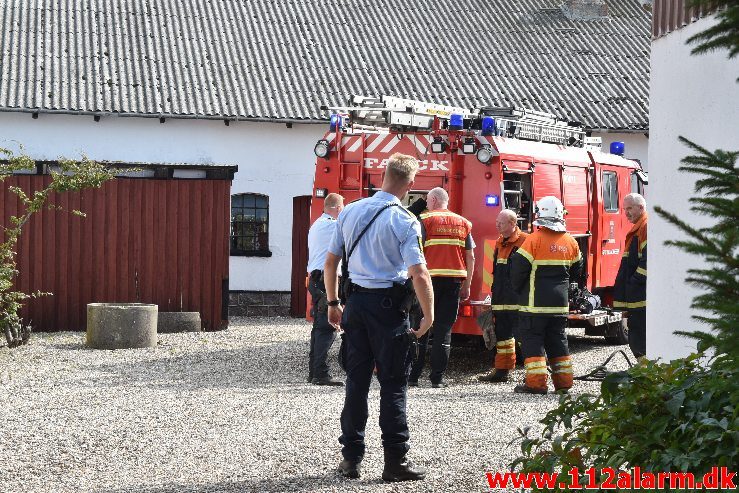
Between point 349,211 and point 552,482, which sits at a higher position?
point 349,211

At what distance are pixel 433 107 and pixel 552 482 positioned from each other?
9.42 meters

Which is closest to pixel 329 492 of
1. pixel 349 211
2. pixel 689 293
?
pixel 349 211

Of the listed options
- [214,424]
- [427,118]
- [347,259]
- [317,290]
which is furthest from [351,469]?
[427,118]

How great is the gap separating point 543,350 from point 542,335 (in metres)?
0.17

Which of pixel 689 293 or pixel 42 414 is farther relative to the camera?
pixel 42 414

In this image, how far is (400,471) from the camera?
6.73 m

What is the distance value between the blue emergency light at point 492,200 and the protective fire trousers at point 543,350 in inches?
79.4

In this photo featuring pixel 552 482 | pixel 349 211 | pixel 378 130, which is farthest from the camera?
pixel 378 130

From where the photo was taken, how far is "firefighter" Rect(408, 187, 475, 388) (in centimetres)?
1131

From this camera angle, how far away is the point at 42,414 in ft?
30.2

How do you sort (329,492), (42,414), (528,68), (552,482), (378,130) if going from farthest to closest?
(528,68) → (378,130) → (42,414) → (329,492) → (552,482)

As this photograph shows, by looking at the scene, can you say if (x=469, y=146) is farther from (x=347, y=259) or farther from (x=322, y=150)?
(x=347, y=259)

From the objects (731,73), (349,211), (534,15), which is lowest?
(349,211)

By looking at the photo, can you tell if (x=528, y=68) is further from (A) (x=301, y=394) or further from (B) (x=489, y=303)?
(A) (x=301, y=394)
